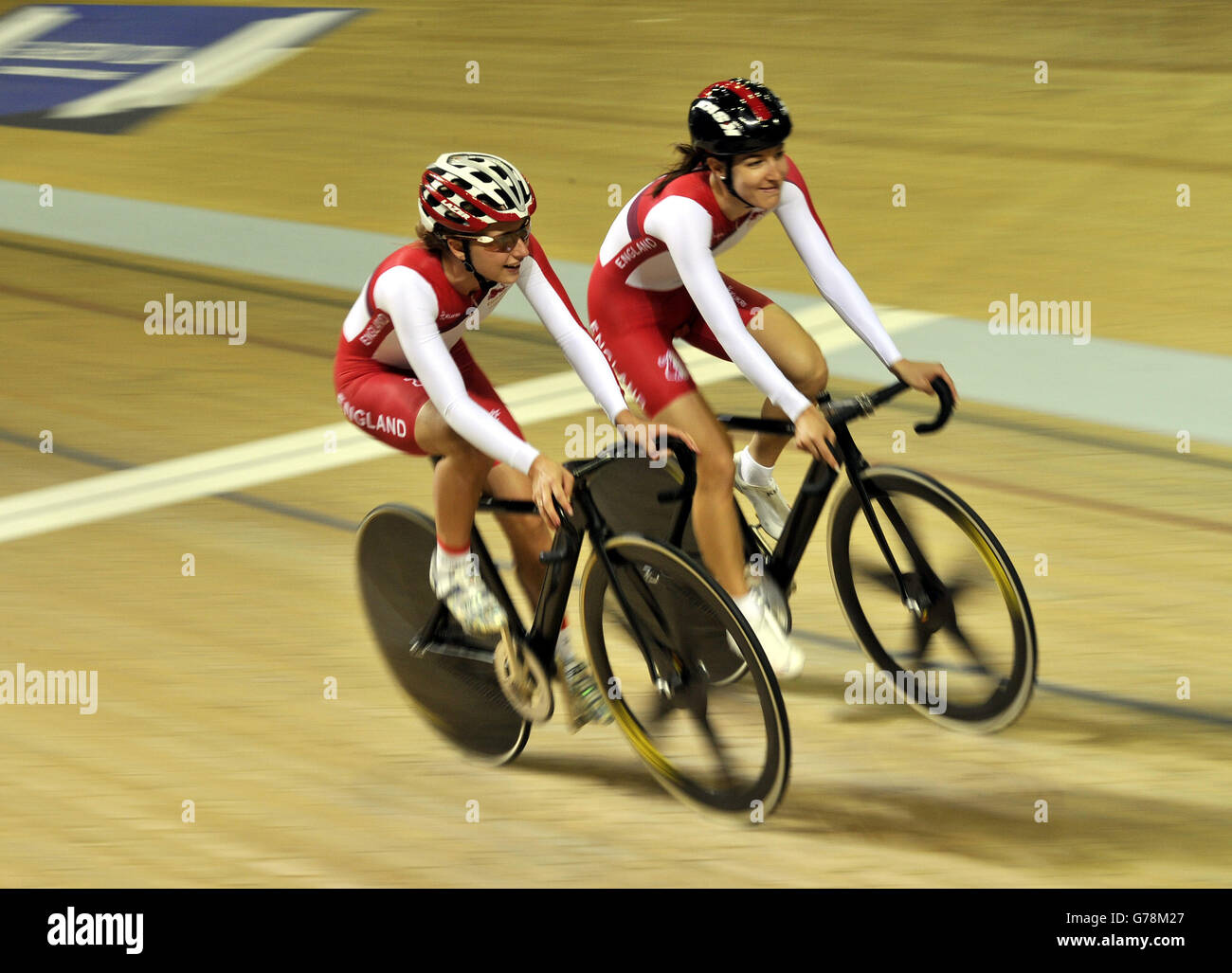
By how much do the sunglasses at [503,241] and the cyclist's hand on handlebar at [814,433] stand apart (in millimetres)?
732

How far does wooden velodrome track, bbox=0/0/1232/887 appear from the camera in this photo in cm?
363

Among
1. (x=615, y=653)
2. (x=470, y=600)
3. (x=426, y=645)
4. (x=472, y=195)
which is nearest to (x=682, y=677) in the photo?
(x=615, y=653)

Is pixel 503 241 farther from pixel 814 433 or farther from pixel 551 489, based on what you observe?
pixel 814 433

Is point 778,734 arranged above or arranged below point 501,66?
below

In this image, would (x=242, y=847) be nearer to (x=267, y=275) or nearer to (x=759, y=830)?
(x=759, y=830)

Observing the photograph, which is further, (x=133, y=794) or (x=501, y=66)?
(x=501, y=66)

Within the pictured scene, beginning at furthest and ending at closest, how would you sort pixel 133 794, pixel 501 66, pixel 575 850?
pixel 501 66 → pixel 133 794 → pixel 575 850

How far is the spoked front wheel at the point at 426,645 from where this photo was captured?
3.95m

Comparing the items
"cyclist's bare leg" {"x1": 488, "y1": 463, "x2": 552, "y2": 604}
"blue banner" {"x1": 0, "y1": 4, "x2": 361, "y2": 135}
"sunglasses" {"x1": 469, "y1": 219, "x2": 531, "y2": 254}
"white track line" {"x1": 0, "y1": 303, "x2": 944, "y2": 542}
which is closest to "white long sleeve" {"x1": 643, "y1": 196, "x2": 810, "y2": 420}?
"sunglasses" {"x1": 469, "y1": 219, "x2": 531, "y2": 254}

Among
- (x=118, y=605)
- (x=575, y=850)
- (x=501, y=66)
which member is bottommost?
(x=575, y=850)

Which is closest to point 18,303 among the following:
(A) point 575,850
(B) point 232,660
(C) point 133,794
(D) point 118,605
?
(D) point 118,605

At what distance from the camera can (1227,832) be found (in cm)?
353

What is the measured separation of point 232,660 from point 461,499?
1.29m

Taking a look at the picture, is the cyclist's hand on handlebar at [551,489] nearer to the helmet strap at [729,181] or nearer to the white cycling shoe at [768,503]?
the helmet strap at [729,181]
